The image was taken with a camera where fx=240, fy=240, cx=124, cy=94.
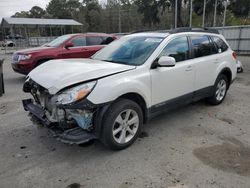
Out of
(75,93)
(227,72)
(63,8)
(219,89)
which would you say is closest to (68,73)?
(75,93)

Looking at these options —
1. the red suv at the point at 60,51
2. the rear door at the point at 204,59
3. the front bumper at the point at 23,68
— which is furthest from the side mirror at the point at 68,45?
the rear door at the point at 204,59

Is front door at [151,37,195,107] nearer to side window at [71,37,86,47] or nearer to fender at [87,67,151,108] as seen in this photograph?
fender at [87,67,151,108]

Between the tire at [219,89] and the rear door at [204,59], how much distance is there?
0.92 ft

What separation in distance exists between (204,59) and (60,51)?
17.5 feet

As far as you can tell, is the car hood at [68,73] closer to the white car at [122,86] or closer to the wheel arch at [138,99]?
the white car at [122,86]

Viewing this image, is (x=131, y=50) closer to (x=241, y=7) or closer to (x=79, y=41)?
(x=79, y=41)

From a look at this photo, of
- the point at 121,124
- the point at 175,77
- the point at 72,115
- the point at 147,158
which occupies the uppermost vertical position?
the point at 175,77

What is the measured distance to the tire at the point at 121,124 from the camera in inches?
127

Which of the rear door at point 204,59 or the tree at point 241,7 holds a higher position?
the tree at point 241,7

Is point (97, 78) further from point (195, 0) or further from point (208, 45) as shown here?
point (195, 0)

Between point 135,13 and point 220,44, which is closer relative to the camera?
point 220,44

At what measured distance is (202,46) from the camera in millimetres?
4855

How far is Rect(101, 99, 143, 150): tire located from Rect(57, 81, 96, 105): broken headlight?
15.7 inches

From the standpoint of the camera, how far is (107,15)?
5619 cm
